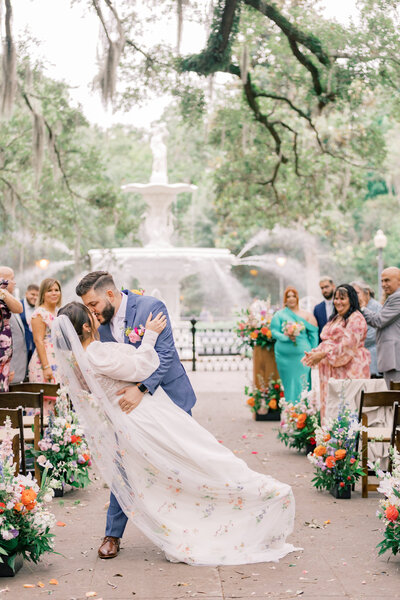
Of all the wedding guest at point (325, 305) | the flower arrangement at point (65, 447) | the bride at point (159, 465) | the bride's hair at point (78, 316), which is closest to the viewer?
the bride at point (159, 465)

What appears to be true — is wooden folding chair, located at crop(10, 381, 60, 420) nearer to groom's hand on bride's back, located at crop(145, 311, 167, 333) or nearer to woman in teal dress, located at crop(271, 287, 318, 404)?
groom's hand on bride's back, located at crop(145, 311, 167, 333)

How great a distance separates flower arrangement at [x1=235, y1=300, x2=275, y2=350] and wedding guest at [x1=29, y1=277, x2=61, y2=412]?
369cm

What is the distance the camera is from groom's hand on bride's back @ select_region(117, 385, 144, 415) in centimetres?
532

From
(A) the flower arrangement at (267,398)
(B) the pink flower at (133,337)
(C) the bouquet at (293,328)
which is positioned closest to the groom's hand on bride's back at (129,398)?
(B) the pink flower at (133,337)

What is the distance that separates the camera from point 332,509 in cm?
692

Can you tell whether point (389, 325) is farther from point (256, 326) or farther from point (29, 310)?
point (29, 310)

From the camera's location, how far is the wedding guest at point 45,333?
29.8 ft

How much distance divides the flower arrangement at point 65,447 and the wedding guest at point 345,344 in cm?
252

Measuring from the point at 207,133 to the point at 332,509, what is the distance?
41.4ft

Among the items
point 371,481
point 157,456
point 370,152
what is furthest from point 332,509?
point 370,152

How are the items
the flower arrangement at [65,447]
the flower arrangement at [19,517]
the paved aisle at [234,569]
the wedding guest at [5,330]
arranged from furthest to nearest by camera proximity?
1. the wedding guest at [5,330]
2. the flower arrangement at [65,447]
3. the flower arrangement at [19,517]
4. the paved aisle at [234,569]

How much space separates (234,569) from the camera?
5.23m

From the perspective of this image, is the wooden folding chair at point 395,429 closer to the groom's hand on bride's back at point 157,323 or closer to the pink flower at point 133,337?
the groom's hand on bride's back at point 157,323

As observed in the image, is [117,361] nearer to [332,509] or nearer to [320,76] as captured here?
[332,509]
